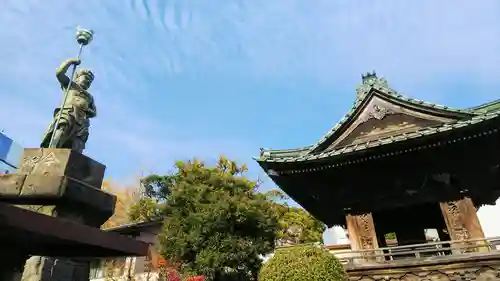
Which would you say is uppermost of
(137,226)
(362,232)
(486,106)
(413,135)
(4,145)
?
(4,145)

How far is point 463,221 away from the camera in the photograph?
Result: 9.73 meters

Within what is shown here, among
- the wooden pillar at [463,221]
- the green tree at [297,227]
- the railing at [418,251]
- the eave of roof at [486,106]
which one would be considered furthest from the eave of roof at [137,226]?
the eave of roof at [486,106]

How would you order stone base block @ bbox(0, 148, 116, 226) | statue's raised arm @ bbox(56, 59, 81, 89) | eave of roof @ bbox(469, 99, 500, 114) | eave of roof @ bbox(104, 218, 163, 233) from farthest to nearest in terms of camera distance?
eave of roof @ bbox(104, 218, 163, 233) → eave of roof @ bbox(469, 99, 500, 114) → statue's raised arm @ bbox(56, 59, 81, 89) → stone base block @ bbox(0, 148, 116, 226)

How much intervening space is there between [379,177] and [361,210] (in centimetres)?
131

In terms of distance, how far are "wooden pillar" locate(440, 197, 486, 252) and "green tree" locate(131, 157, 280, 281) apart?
30.4 ft

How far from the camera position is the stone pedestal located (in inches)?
124

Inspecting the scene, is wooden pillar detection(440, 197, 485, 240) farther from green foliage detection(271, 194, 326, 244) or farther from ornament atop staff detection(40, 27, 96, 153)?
green foliage detection(271, 194, 326, 244)

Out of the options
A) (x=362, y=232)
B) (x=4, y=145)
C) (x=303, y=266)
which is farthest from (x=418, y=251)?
(x=4, y=145)

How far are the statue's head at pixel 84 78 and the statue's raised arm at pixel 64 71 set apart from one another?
27cm

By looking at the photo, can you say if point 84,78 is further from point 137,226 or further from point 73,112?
point 137,226

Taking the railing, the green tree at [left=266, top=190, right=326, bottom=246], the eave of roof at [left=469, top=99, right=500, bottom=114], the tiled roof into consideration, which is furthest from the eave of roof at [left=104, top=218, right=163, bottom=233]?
the eave of roof at [left=469, top=99, right=500, bottom=114]

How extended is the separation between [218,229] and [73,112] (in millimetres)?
12898

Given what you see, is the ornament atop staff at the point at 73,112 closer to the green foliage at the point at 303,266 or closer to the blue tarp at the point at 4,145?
the green foliage at the point at 303,266

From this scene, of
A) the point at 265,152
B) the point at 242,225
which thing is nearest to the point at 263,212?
the point at 242,225
